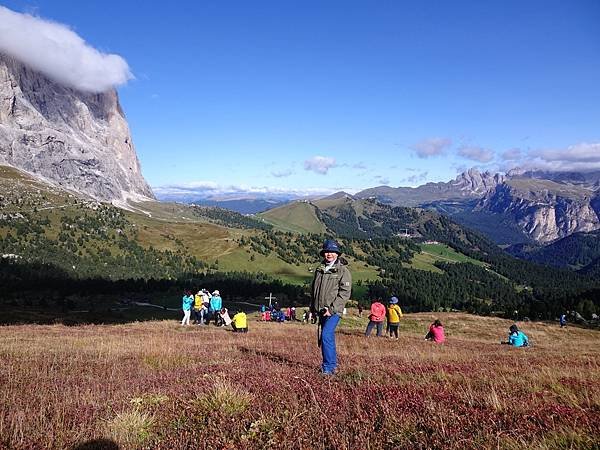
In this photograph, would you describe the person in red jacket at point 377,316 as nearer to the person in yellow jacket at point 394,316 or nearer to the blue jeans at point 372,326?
the blue jeans at point 372,326

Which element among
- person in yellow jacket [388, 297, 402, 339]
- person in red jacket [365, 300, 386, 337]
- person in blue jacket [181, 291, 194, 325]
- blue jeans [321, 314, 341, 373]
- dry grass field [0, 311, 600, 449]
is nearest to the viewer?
dry grass field [0, 311, 600, 449]

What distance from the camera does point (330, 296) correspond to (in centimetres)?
1071

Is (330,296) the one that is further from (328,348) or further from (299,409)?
(299,409)

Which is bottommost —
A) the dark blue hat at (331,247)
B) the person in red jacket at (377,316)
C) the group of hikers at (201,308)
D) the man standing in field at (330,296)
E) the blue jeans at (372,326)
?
the group of hikers at (201,308)

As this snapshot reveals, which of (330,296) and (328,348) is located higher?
(330,296)

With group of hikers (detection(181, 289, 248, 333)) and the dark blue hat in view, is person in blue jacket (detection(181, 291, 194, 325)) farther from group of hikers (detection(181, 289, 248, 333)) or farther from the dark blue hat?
the dark blue hat

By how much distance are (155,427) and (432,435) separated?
12.2 feet

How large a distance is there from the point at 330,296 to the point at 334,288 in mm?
220

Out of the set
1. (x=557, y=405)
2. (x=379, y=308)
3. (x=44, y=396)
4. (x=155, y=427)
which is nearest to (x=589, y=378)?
(x=557, y=405)

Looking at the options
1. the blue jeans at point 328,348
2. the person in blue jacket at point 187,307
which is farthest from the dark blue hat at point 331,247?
the person in blue jacket at point 187,307

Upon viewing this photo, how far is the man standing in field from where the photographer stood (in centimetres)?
1064

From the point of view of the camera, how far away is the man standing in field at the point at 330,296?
419 inches

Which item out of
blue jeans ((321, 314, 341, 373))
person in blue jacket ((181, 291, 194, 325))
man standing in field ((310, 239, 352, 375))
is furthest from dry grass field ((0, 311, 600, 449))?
person in blue jacket ((181, 291, 194, 325))

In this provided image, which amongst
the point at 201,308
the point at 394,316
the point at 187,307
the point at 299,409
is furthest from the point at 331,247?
the point at 201,308
